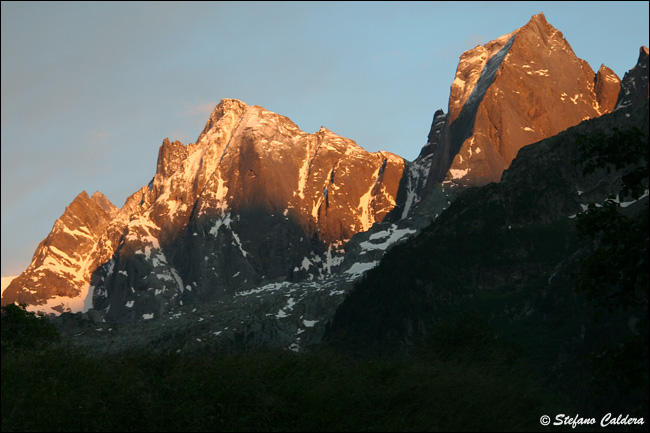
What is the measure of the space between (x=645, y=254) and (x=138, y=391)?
20.7 m

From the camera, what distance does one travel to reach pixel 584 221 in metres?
29.9

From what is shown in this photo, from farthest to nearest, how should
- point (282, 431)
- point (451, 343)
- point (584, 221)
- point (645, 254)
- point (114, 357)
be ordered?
1. point (451, 343)
2. point (114, 357)
3. point (282, 431)
4. point (584, 221)
5. point (645, 254)

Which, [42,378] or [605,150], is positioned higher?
[605,150]

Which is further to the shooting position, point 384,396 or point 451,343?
point 451,343

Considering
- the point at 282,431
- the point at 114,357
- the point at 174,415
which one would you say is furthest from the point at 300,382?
the point at 114,357

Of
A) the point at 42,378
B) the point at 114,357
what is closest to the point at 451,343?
the point at 114,357

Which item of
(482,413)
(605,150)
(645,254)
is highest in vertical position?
(605,150)

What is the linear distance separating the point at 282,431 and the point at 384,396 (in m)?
4.84

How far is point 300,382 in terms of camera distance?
3566 cm

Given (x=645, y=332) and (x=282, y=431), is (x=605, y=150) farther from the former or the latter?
(x=282, y=431)

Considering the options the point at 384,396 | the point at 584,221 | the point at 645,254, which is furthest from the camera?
the point at 384,396

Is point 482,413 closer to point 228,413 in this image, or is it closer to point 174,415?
point 228,413

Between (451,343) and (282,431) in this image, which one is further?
(451,343)

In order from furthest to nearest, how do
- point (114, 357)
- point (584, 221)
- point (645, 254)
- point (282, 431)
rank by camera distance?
point (114, 357)
point (282, 431)
point (584, 221)
point (645, 254)
